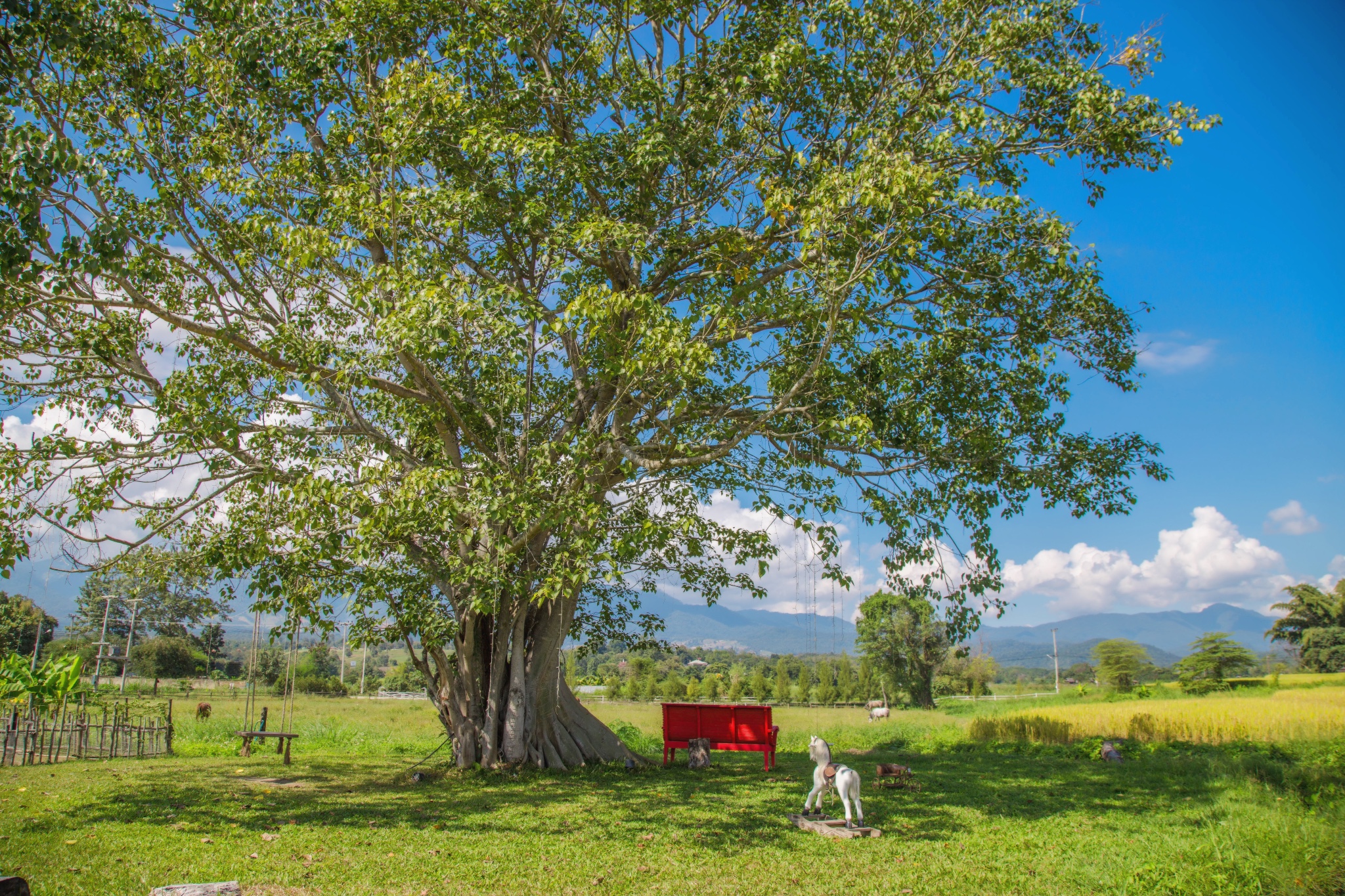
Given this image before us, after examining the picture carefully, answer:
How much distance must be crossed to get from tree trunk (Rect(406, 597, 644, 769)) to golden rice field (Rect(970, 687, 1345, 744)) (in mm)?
10437

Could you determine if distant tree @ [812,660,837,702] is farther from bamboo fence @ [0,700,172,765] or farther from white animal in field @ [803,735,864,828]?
white animal in field @ [803,735,864,828]

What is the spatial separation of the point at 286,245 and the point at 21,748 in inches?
405

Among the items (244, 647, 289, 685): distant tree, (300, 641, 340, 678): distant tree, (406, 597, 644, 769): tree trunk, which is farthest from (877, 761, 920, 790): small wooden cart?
(300, 641, 340, 678): distant tree

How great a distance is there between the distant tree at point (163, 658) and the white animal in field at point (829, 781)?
43.6 meters

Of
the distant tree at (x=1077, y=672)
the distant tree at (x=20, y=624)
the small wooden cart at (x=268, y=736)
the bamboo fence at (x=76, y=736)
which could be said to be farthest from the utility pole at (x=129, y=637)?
the distant tree at (x=1077, y=672)

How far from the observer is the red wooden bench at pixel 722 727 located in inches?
493

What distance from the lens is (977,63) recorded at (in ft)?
31.2

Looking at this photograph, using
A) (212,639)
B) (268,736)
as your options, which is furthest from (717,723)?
(212,639)

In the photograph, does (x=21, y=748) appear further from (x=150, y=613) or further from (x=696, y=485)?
(x=150, y=613)

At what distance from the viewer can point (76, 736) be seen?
13.0m

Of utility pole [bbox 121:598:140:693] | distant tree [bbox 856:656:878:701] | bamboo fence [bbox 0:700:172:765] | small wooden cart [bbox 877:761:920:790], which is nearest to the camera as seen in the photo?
small wooden cart [bbox 877:761:920:790]

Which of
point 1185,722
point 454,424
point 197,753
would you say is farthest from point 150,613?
point 1185,722

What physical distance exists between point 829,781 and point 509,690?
19.2 ft

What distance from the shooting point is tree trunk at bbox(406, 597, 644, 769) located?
1148 centimetres
